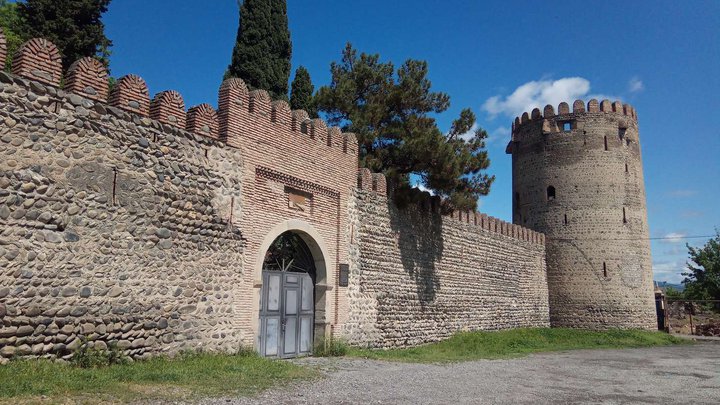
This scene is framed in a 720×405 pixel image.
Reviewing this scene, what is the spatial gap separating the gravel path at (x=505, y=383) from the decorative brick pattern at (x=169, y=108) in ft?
14.7

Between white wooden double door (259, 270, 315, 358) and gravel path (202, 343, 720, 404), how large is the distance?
2.40 ft

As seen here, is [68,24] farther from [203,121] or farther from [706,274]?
[706,274]

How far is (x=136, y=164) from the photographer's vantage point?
8.05m

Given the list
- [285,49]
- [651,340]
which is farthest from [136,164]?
[651,340]

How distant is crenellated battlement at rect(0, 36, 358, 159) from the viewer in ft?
23.0

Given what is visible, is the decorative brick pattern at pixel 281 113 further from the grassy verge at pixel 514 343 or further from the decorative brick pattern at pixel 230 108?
the grassy verge at pixel 514 343

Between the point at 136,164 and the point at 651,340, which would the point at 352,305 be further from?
the point at 651,340

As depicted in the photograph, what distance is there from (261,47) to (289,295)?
8.45 meters

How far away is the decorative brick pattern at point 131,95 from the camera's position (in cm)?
795

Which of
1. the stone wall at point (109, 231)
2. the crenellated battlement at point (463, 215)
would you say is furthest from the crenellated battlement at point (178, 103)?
the crenellated battlement at point (463, 215)

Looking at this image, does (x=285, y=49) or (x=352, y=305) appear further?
(x=285, y=49)

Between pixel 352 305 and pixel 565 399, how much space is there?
564 centimetres

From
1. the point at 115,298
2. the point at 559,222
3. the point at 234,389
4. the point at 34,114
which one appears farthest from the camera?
the point at 559,222

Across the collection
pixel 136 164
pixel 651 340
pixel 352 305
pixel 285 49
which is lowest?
pixel 651 340
